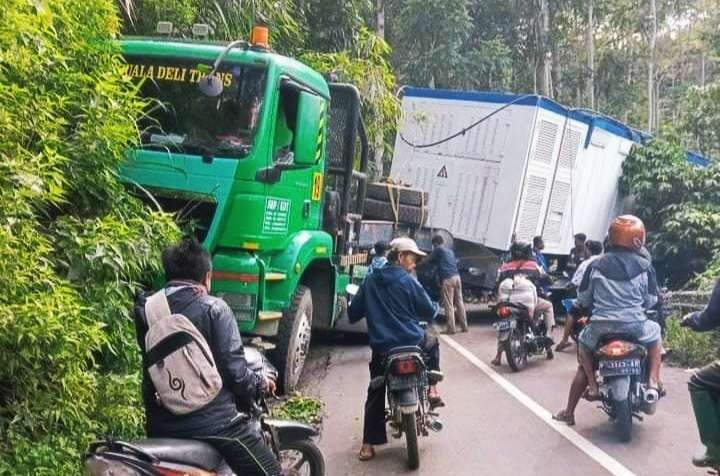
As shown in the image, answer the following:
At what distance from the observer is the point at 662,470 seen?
212 inches

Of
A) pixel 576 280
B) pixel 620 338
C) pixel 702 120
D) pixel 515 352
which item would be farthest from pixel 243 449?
pixel 702 120

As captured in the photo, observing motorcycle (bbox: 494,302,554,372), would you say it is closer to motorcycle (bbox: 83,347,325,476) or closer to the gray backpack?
motorcycle (bbox: 83,347,325,476)

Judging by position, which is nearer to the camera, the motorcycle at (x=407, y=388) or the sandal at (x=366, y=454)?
the motorcycle at (x=407, y=388)

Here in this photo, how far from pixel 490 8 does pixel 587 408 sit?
17940 mm

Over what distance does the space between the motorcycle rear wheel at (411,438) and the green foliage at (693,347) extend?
16.8 ft

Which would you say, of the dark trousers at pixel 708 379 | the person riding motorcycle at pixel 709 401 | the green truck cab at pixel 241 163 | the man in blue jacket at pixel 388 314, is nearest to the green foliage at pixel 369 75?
the green truck cab at pixel 241 163

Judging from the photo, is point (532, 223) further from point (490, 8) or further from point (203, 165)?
point (490, 8)

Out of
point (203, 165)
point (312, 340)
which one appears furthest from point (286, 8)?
point (203, 165)

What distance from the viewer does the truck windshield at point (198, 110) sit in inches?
247

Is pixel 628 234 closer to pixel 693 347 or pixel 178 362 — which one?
pixel 693 347

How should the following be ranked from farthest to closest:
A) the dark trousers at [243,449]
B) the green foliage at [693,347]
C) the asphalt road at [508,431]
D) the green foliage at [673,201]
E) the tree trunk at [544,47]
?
the tree trunk at [544,47], the green foliage at [673,201], the green foliage at [693,347], the asphalt road at [508,431], the dark trousers at [243,449]

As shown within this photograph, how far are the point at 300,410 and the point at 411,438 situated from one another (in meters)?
1.45

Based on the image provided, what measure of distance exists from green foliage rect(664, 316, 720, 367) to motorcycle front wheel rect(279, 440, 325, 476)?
613 centimetres

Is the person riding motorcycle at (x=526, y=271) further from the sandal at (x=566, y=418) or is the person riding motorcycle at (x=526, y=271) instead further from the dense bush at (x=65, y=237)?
the dense bush at (x=65, y=237)
